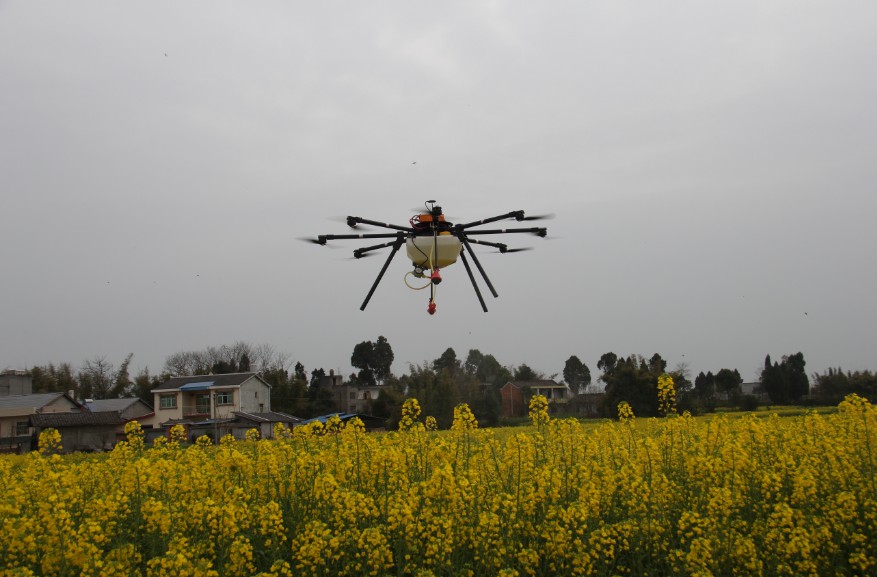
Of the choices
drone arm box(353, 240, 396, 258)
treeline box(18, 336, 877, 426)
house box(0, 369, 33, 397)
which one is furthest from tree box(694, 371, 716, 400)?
house box(0, 369, 33, 397)

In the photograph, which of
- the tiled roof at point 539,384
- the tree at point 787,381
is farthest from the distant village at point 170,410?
the tree at point 787,381

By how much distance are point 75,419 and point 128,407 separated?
334 inches

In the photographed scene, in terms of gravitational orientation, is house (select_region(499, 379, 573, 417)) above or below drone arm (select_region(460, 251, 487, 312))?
below

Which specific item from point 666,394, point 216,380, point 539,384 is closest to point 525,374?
point 539,384

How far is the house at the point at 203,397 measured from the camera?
46.2 metres

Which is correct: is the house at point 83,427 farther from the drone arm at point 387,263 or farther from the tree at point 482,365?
the tree at point 482,365

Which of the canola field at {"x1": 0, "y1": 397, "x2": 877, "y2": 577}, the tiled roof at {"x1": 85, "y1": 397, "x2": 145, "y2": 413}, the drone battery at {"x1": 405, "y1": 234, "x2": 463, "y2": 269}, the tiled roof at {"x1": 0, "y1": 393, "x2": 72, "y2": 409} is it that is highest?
the drone battery at {"x1": 405, "y1": 234, "x2": 463, "y2": 269}

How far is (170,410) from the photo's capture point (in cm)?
4747

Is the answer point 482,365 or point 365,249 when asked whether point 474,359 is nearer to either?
point 482,365

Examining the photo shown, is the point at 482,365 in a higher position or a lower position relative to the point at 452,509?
higher

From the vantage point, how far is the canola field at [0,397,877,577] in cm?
576

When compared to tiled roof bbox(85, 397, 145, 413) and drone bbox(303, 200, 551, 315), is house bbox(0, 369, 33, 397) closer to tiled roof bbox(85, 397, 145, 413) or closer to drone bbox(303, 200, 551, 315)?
tiled roof bbox(85, 397, 145, 413)

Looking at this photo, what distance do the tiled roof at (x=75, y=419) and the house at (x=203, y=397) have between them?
8.10 m

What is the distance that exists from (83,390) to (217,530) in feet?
212
